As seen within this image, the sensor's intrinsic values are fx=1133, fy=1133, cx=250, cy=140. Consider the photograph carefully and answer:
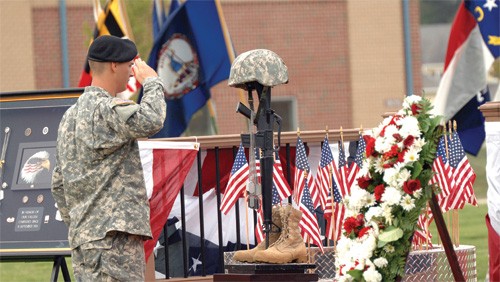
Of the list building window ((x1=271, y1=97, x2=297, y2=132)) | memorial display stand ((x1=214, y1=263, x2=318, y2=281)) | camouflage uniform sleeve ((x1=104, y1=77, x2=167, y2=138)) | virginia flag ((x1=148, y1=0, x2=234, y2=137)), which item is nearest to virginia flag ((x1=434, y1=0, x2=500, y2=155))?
virginia flag ((x1=148, y1=0, x2=234, y2=137))

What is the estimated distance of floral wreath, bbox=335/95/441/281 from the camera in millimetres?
6230

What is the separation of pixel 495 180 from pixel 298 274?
1.39 metres

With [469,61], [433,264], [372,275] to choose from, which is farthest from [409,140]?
[469,61]

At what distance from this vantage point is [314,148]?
9523 mm

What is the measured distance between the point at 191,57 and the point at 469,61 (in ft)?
12.9

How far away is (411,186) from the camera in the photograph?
6.20 m

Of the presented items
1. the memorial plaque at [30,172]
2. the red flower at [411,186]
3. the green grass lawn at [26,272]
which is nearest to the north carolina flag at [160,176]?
the memorial plaque at [30,172]

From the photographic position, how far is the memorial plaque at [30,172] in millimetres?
8244

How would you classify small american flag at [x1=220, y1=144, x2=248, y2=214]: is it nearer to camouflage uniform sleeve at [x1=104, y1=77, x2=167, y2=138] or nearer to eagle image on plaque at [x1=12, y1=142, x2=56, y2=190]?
eagle image on plaque at [x1=12, y1=142, x2=56, y2=190]

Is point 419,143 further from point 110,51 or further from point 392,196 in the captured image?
point 110,51

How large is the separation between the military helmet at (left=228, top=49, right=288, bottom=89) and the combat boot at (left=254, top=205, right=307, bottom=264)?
88 cm

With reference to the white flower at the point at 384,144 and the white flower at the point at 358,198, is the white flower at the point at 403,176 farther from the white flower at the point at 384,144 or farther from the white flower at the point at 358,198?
the white flower at the point at 358,198

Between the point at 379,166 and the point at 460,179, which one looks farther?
the point at 460,179

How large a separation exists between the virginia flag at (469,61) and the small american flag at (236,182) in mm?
→ 6356
